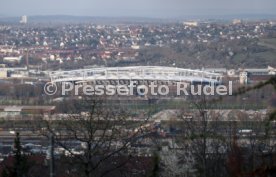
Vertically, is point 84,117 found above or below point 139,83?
above

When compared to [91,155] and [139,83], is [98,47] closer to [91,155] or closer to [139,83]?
[139,83]

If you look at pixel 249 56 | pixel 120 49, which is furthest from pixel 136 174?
pixel 120 49

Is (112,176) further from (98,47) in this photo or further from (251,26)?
(251,26)

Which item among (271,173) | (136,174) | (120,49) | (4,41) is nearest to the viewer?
(271,173)

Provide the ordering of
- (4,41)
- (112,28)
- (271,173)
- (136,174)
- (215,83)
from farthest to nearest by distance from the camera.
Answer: (112,28) → (4,41) → (215,83) → (136,174) → (271,173)

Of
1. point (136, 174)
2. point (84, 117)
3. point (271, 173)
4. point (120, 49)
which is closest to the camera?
point (271, 173)

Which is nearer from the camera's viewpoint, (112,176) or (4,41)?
(112,176)

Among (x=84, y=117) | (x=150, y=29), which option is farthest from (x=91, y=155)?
(x=150, y=29)

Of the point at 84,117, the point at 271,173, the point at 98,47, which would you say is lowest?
the point at 98,47

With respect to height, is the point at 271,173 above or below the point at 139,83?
above
